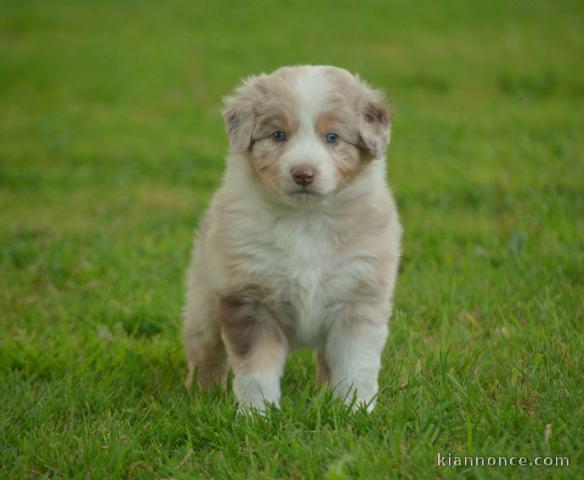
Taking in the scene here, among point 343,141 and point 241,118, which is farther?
point 241,118

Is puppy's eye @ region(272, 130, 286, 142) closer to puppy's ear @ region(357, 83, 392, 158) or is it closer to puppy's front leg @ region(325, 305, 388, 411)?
puppy's ear @ region(357, 83, 392, 158)

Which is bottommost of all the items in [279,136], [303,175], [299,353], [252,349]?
[299,353]

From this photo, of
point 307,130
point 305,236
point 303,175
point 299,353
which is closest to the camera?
point 303,175

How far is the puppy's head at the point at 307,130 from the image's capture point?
11.3 feet

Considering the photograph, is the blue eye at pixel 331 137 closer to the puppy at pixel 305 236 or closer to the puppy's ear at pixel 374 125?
the puppy at pixel 305 236

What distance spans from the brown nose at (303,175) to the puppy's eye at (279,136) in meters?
0.24

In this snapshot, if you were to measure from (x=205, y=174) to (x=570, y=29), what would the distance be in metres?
8.29

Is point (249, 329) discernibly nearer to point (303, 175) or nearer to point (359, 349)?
point (359, 349)

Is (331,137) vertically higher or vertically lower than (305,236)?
higher

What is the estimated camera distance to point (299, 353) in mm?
4574

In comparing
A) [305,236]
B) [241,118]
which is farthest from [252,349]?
[241,118]

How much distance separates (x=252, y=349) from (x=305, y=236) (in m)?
0.56

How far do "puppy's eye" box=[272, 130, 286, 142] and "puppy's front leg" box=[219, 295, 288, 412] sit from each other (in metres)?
0.72

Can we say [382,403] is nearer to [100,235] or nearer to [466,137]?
[100,235]
